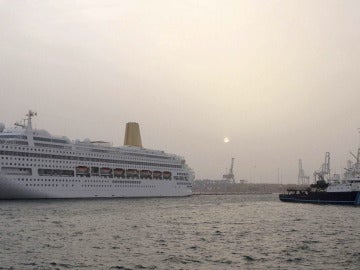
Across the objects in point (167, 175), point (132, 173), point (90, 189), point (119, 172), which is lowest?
point (90, 189)

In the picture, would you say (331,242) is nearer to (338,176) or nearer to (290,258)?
(290,258)

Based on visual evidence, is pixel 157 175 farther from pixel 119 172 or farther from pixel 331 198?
pixel 331 198

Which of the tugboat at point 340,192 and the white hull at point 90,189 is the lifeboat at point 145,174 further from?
the tugboat at point 340,192

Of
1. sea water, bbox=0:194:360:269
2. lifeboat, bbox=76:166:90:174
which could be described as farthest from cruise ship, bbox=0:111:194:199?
sea water, bbox=0:194:360:269

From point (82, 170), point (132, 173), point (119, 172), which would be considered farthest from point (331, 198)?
point (82, 170)

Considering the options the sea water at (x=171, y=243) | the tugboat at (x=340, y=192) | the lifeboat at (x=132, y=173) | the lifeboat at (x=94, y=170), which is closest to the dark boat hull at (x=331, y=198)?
the tugboat at (x=340, y=192)

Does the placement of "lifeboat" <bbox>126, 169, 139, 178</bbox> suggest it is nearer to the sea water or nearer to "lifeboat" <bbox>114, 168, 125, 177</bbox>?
"lifeboat" <bbox>114, 168, 125, 177</bbox>

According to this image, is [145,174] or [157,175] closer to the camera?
[145,174]

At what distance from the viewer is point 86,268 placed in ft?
83.1

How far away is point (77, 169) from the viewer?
90.6m

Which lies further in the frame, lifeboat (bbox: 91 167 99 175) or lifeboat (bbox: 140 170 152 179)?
lifeboat (bbox: 140 170 152 179)

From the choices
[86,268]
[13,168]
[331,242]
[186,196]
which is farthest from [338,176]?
[86,268]

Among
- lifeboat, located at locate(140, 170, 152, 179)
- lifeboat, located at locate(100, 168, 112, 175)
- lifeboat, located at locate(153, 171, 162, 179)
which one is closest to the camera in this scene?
lifeboat, located at locate(100, 168, 112, 175)

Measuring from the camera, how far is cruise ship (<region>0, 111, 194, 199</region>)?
255 feet
